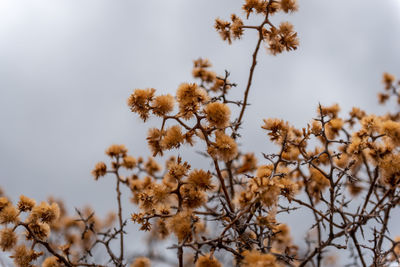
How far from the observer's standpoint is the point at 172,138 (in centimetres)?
166

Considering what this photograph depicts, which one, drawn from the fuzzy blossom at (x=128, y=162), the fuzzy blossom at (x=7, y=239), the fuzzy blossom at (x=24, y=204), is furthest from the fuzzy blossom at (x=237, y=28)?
the fuzzy blossom at (x=7, y=239)

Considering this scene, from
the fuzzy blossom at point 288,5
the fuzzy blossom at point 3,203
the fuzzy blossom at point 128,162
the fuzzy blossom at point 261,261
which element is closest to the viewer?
the fuzzy blossom at point 261,261

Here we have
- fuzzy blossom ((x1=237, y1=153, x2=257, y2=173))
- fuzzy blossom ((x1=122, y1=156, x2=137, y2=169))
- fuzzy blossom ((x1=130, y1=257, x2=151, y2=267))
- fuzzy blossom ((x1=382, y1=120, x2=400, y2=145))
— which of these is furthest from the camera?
fuzzy blossom ((x1=237, y1=153, x2=257, y2=173))

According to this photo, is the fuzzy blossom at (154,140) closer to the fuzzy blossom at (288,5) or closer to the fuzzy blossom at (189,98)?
the fuzzy blossom at (189,98)

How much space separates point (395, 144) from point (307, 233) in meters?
1.07

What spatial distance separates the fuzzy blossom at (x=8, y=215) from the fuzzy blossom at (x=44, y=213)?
88mm

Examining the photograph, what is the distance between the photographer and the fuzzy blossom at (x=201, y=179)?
158 centimetres

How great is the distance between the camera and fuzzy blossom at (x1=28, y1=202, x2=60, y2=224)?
1.99 meters

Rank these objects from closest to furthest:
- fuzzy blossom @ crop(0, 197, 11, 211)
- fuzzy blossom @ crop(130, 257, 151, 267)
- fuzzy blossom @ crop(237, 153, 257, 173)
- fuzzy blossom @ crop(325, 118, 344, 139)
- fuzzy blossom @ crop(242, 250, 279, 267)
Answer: fuzzy blossom @ crop(242, 250, 279, 267) < fuzzy blossom @ crop(0, 197, 11, 211) < fuzzy blossom @ crop(325, 118, 344, 139) < fuzzy blossom @ crop(130, 257, 151, 267) < fuzzy blossom @ crop(237, 153, 257, 173)

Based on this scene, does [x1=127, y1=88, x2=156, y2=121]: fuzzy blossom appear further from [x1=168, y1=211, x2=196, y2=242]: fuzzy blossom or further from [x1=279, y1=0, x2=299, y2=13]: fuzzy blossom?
[x1=279, y1=0, x2=299, y2=13]: fuzzy blossom

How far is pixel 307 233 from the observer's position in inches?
103

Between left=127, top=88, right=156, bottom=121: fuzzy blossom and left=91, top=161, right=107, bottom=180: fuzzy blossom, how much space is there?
143 centimetres

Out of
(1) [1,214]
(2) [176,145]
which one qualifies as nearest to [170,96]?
(2) [176,145]

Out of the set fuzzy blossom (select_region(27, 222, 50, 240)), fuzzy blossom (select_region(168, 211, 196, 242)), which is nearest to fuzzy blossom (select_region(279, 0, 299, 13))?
fuzzy blossom (select_region(168, 211, 196, 242))
